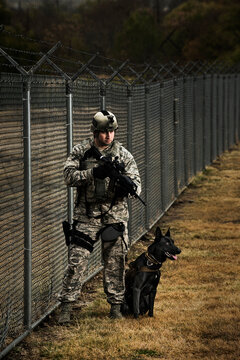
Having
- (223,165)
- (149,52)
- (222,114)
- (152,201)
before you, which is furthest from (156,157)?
(149,52)

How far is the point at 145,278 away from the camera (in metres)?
Result: 7.03

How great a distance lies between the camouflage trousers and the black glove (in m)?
0.59

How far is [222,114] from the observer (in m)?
23.5

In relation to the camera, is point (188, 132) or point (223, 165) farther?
point (223, 165)

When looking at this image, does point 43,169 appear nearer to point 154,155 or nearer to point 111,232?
point 111,232

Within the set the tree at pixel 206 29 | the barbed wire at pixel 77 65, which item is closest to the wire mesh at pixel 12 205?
the barbed wire at pixel 77 65

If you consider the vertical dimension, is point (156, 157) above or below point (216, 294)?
above

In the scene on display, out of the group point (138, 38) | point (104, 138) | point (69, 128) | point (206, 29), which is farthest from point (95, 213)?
point (138, 38)

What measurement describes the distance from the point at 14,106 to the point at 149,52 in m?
78.5

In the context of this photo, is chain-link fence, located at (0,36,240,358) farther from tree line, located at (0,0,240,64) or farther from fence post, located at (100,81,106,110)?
tree line, located at (0,0,240,64)

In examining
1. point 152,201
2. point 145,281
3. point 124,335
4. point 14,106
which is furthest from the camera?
point 152,201

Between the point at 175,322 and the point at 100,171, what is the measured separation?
159 centimetres

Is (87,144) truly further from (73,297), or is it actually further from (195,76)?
(195,76)

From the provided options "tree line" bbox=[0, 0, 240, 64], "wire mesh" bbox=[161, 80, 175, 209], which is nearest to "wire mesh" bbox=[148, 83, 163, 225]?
"wire mesh" bbox=[161, 80, 175, 209]
